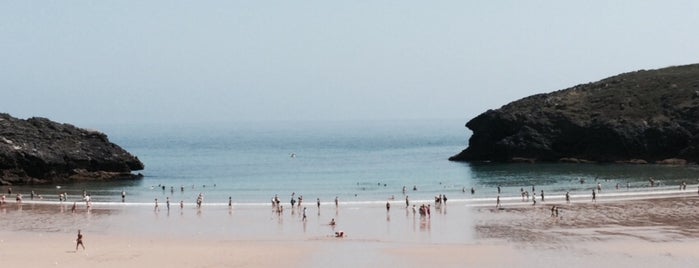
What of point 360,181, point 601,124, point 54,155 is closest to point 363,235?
point 360,181

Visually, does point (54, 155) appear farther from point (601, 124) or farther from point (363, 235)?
point (601, 124)

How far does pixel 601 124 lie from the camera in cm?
10525

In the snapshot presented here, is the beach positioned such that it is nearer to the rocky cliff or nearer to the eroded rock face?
the rocky cliff

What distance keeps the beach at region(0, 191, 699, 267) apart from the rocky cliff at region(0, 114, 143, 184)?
22747mm

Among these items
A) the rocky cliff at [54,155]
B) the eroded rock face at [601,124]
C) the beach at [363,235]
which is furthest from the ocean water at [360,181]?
the beach at [363,235]

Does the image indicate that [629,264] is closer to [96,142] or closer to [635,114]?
[96,142]

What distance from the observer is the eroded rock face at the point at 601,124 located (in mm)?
100000

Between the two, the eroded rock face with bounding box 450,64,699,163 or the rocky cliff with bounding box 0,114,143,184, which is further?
the eroded rock face with bounding box 450,64,699,163

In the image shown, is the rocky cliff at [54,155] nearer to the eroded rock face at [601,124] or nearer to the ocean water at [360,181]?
the ocean water at [360,181]

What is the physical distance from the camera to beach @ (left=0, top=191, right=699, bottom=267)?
3325 centimetres

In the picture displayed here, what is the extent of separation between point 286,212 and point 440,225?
1223cm

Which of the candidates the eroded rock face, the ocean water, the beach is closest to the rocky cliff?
the ocean water

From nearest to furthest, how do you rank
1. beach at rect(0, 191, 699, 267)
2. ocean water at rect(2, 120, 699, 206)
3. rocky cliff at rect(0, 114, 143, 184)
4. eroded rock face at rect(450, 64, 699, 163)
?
beach at rect(0, 191, 699, 267)
ocean water at rect(2, 120, 699, 206)
rocky cliff at rect(0, 114, 143, 184)
eroded rock face at rect(450, 64, 699, 163)

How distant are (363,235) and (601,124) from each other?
72.4 metres
